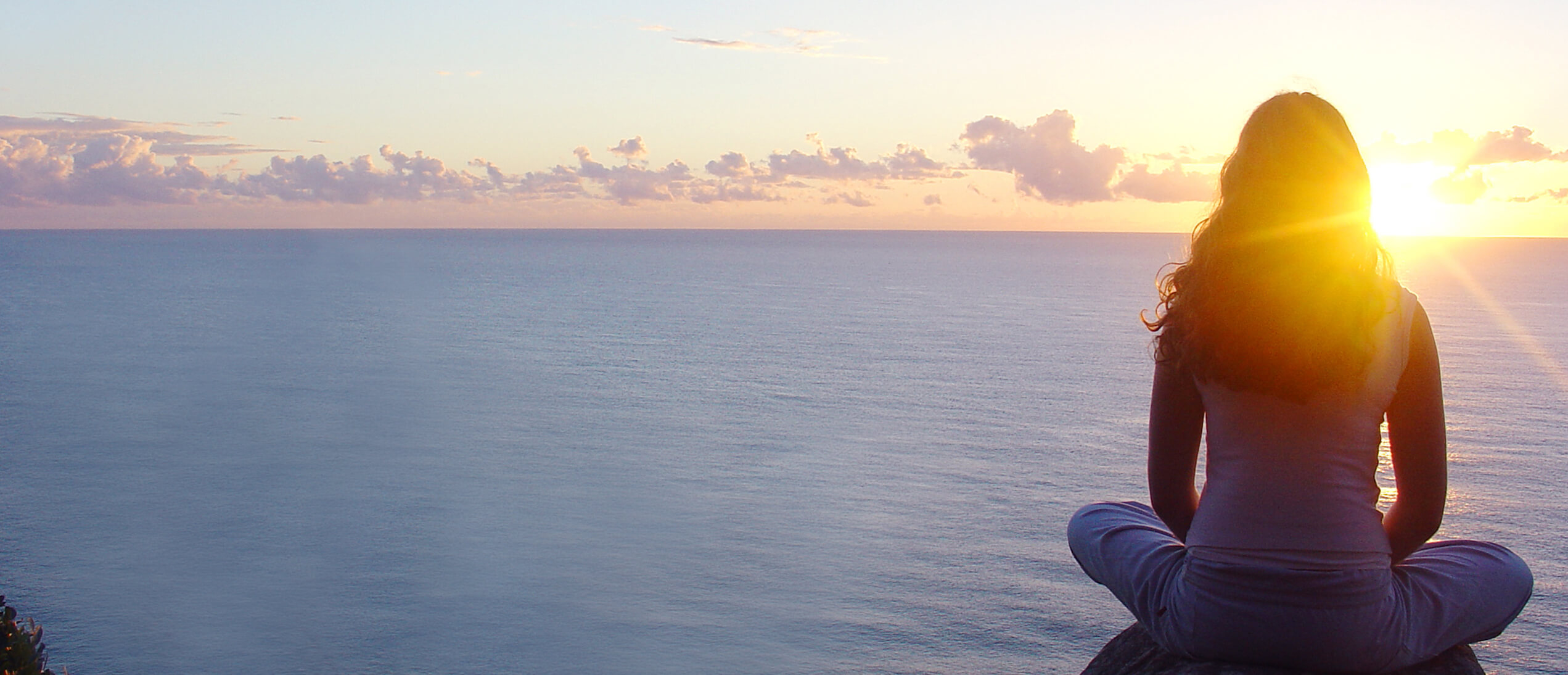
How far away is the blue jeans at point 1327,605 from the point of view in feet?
11.7

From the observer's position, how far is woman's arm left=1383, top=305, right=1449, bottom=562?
349 centimetres

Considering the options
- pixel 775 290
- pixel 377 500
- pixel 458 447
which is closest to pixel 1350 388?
pixel 377 500

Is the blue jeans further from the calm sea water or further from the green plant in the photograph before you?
the calm sea water

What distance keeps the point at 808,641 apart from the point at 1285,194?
1122 inches

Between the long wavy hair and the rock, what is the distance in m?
0.99

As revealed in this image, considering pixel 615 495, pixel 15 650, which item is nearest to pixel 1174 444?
pixel 15 650

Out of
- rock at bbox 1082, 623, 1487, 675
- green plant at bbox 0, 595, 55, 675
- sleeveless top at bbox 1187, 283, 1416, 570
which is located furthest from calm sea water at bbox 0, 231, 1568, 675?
sleeveless top at bbox 1187, 283, 1416, 570

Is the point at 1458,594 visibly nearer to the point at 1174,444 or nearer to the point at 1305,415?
the point at 1305,415

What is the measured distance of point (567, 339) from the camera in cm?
9481

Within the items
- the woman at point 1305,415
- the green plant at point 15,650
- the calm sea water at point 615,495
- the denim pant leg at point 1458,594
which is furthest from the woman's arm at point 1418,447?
the calm sea water at point 615,495

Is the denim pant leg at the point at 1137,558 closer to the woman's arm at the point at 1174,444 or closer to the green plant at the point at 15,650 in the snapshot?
the woman's arm at the point at 1174,444

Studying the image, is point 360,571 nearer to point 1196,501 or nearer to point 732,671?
point 732,671

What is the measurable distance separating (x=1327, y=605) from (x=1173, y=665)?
73 centimetres

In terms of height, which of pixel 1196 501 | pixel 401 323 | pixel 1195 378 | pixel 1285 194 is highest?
pixel 1285 194
